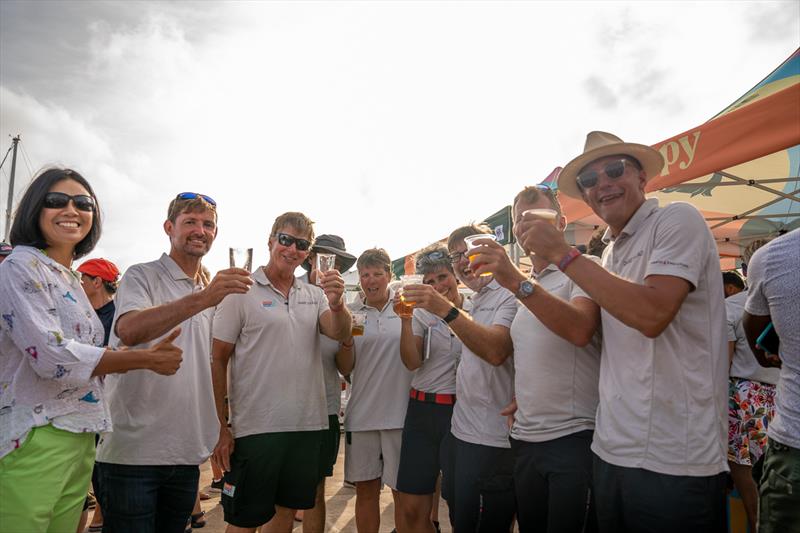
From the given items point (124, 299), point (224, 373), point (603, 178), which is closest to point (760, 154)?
point (603, 178)

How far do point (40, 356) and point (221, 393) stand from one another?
53.4 inches

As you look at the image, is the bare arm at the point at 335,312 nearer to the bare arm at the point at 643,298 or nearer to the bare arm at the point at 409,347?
the bare arm at the point at 409,347

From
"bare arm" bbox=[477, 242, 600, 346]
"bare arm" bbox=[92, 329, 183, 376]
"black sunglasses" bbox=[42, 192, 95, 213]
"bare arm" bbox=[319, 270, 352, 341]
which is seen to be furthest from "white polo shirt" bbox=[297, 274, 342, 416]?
"bare arm" bbox=[477, 242, 600, 346]

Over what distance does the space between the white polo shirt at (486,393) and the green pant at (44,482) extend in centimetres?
202

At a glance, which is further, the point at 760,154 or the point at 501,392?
the point at 760,154

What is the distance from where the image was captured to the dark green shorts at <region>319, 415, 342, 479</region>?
Result: 3756mm

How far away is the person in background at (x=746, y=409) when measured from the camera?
12.2 ft

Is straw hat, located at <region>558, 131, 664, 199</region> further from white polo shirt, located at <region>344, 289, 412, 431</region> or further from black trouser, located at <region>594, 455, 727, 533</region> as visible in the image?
white polo shirt, located at <region>344, 289, 412, 431</region>

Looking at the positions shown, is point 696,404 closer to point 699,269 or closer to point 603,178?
point 699,269

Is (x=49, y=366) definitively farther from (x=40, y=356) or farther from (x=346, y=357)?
(x=346, y=357)

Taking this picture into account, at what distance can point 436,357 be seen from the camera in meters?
3.69

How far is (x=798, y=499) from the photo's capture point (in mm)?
1716

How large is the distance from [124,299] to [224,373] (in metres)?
0.89

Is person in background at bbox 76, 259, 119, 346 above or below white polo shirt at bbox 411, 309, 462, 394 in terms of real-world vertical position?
above
